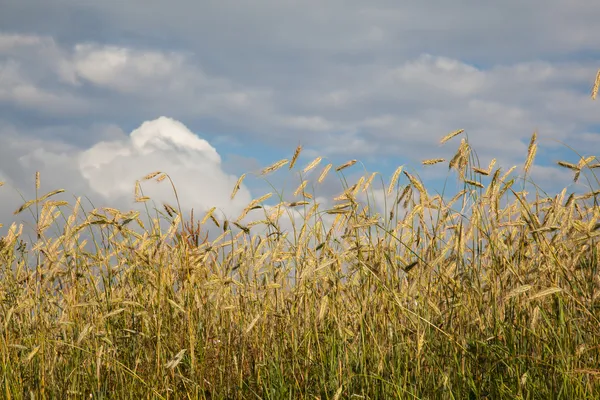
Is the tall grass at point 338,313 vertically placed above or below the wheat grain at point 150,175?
below

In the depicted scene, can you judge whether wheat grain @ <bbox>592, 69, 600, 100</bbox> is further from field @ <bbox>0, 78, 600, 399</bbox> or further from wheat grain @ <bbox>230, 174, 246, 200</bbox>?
wheat grain @ <bbox>230, 174, 246, 200</bbox>

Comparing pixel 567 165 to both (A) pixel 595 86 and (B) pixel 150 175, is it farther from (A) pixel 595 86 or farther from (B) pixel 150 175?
(B) pixel 150 175

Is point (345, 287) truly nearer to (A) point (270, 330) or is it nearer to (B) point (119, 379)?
(A) point (270, 330)

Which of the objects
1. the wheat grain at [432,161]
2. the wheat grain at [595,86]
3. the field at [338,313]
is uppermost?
the wheat grain at [595,86]

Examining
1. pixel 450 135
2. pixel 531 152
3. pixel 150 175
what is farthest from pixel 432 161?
pixel 150 175

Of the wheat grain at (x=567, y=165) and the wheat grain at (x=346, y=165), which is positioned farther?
the wheat grain at (x=346, y=165)

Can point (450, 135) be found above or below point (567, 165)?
above

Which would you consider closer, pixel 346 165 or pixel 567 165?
pixel 567 165

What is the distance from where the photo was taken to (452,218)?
376cm

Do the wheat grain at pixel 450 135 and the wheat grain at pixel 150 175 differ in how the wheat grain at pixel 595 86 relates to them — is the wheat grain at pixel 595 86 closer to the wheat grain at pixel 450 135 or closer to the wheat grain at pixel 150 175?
the wheat grain at pixel 450 135

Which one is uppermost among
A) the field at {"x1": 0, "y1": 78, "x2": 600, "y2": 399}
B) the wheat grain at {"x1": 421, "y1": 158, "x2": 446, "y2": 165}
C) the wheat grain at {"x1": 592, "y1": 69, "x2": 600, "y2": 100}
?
the wheat grain at {"x1": 592, "y1": 69, "x2": 600, "y2": 100}

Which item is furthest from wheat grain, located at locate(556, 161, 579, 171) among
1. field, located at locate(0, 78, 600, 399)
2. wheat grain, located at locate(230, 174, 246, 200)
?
wheat grain, located at locate(230, 174, 246, 200)

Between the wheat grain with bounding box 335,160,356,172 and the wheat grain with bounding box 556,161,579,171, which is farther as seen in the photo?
the wheat grain with bounding box 335,160,356,172

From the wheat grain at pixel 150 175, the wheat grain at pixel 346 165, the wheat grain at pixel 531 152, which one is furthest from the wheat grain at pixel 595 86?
the wheat grain at pixel 150 175
